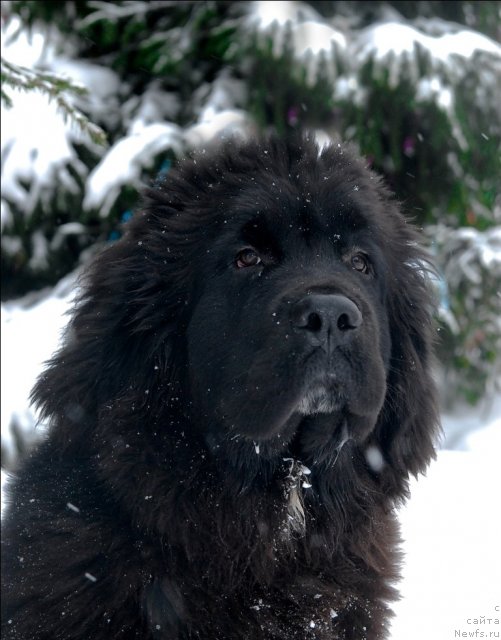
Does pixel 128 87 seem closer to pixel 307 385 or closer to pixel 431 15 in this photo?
pixel 431 15

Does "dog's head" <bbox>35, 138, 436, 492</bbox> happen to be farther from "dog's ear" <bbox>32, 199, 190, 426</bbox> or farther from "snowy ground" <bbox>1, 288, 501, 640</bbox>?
"snowy ground" <bbox>1, 288, 501, 640</bbox>

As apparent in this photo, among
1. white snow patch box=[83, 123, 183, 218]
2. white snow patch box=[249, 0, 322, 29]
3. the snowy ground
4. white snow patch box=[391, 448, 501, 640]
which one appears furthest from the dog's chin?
white snow patch box=[249, 0, 322, 29]

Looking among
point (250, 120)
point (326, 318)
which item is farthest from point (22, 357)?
point (326, 318)

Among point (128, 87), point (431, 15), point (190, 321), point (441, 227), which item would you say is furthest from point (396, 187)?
point (190, 321)

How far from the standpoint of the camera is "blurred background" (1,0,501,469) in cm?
652

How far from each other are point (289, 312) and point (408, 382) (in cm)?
79

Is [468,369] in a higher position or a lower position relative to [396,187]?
lower

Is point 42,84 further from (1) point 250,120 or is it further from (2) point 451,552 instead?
(1) point 250,120

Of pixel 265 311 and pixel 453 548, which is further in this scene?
pixel 453 548

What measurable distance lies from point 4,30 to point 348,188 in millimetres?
5542

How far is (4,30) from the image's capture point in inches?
299

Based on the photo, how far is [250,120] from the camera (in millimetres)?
6875

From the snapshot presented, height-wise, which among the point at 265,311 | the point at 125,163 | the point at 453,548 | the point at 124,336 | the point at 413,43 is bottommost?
the point at 453,548

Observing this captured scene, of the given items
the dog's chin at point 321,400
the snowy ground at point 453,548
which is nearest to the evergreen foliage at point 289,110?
the snowy ground at point 453,548
